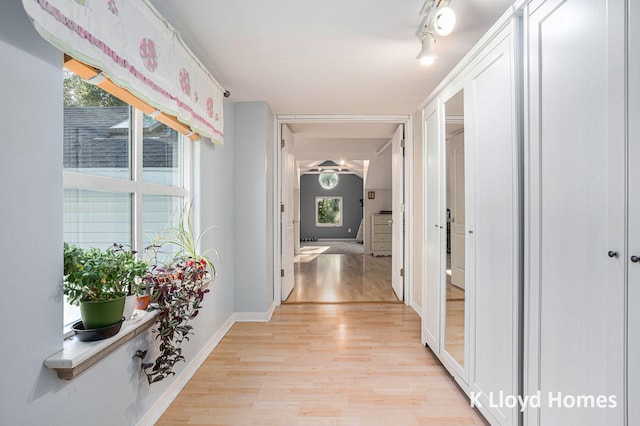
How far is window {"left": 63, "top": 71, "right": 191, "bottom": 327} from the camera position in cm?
129

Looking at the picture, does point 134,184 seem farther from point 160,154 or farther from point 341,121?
point 341,121

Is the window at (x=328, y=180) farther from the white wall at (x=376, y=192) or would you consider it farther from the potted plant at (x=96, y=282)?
the potted plant at (x=96, y=282)

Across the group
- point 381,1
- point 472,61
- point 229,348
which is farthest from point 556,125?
point 229,348

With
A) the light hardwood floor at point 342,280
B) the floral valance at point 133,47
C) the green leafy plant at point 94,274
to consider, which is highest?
the floral valance at point 133,47

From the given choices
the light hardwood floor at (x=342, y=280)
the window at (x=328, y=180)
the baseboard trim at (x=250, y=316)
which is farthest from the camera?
the window at (x=328, y=180)

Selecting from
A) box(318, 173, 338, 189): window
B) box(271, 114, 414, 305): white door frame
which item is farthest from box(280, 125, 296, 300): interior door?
box(318, 173, 338, 189): window

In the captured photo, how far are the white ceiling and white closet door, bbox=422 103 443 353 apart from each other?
457 millimetres

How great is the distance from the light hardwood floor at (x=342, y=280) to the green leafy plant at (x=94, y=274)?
274 cm

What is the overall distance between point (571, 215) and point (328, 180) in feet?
37.4

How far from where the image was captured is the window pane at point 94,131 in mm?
1271

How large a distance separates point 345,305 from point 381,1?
3038 millimetres

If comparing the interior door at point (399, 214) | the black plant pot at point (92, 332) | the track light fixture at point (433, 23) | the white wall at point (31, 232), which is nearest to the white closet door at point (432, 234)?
the track light fixture at point (433, 23)

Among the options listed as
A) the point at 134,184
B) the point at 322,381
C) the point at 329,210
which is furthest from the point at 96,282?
the point at 329,210

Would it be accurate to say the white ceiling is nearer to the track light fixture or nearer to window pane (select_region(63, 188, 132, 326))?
the track light fixture
